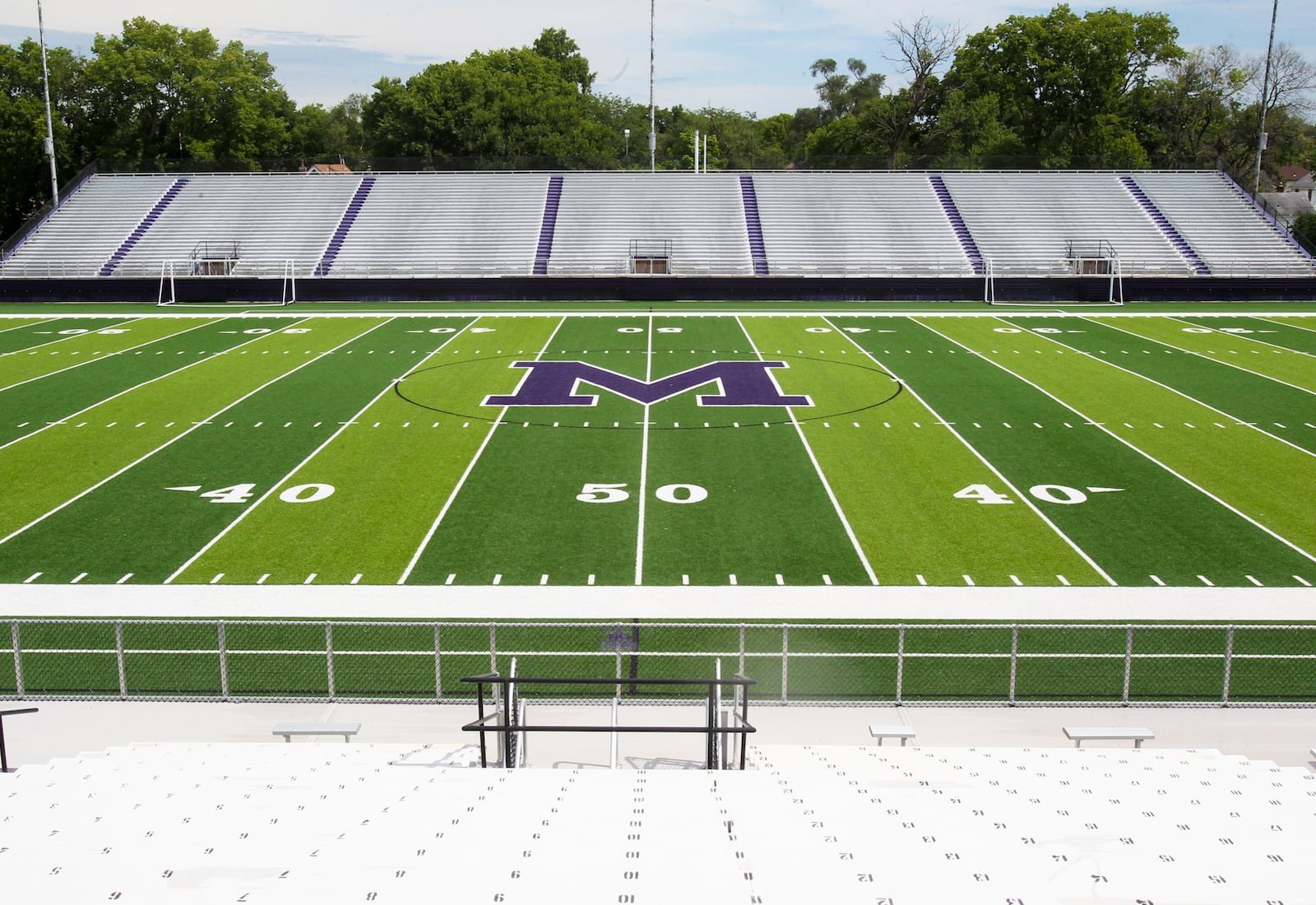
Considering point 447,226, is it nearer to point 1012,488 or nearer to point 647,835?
point 1012,488

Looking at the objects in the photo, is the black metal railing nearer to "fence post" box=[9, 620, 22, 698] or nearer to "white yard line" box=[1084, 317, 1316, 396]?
"fence post" box=[9, 620, 22, 698]

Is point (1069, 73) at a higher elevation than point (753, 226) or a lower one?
higher

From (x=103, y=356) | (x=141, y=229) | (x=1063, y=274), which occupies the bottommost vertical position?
(x=103, y=356)

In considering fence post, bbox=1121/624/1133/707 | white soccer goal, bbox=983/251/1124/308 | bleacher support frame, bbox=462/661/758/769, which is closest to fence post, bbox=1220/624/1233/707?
fence post, bbox=1121/624/1133/707

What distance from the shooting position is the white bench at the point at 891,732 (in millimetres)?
10422

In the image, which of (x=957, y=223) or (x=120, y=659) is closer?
(x=120, y=659)

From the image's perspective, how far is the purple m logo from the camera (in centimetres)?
2681

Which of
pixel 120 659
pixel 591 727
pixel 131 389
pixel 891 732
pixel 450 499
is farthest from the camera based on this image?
pixel 131 389

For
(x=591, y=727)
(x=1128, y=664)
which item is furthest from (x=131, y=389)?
(x=1128, y=664)

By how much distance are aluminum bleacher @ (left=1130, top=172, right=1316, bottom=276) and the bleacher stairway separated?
146 ft

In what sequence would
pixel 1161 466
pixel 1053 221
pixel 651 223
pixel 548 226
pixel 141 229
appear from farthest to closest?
pixel 651 223 < pixel 548 226 < pixel 1053 221 < pixel 141 229 < pixel 1161 466

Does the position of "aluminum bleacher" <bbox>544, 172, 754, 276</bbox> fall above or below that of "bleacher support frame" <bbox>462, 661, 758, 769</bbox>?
above

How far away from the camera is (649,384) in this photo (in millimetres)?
28453

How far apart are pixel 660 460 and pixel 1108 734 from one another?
12350mm
